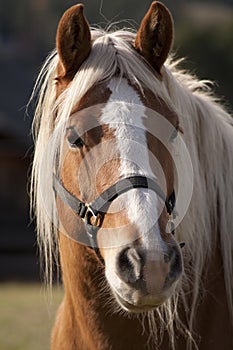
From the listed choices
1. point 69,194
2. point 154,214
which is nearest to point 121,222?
point 154,214

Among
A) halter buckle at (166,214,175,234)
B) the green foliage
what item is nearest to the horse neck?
halter buckle at (166,214,175,234)

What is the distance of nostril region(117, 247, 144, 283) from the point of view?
3.02 metres

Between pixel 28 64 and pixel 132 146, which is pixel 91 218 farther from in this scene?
pixel 28 64

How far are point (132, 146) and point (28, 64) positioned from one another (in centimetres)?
3492

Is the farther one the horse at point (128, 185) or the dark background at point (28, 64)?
the dark background at point (28, 64)

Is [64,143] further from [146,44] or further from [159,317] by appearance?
[159,317]

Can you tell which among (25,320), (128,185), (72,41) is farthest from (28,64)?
(128,185)

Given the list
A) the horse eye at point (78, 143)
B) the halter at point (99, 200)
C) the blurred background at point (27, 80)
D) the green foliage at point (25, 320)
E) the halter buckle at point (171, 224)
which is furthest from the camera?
the blurred background at point (27, 80)

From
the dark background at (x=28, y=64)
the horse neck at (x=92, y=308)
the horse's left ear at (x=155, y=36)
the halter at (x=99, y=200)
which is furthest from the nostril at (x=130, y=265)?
the dark background at (x=28, y=64)

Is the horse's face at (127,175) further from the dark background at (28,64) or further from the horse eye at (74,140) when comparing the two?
the dark background at (28,64)

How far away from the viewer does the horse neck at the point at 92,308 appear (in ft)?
11.8

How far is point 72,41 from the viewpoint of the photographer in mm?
3605

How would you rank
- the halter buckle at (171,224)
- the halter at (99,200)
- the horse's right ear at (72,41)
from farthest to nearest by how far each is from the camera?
1. the horse's right ear at (72,41)
2. the halter buckle at (171,224)
3. the halter at (99,200)

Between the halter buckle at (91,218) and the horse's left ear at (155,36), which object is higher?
the horse's left ear at (155,36)
